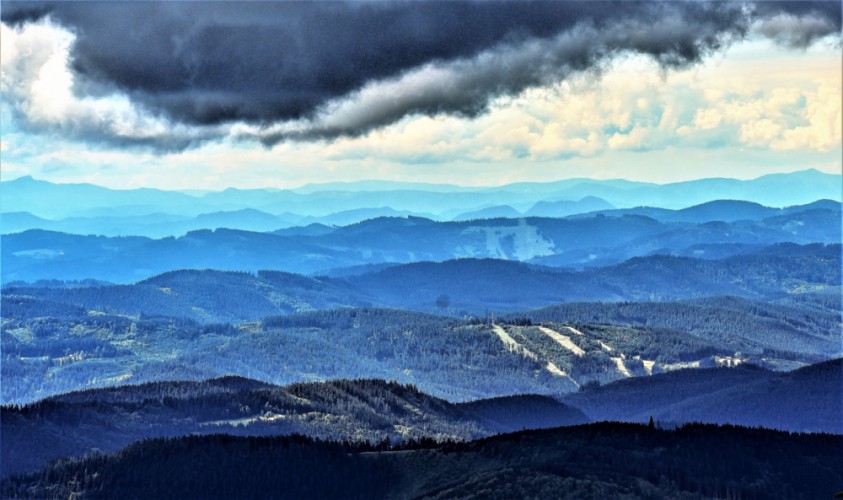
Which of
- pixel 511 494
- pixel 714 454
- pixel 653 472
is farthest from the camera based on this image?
pixel 714 454

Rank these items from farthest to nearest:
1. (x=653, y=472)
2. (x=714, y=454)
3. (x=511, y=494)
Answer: (x=714, y=454)
(x=653, y=472)
(x=511, y=494)

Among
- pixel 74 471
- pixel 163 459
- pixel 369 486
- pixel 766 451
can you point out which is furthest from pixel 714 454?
pixel 74 471

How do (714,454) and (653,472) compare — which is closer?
(653,472)

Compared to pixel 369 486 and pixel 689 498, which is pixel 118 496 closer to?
pixel 369 486

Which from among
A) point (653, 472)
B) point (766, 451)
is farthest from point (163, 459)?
point (766, 451)

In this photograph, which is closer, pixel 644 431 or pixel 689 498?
pixel 689 498

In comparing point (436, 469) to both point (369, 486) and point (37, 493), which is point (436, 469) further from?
point (37, 493)
